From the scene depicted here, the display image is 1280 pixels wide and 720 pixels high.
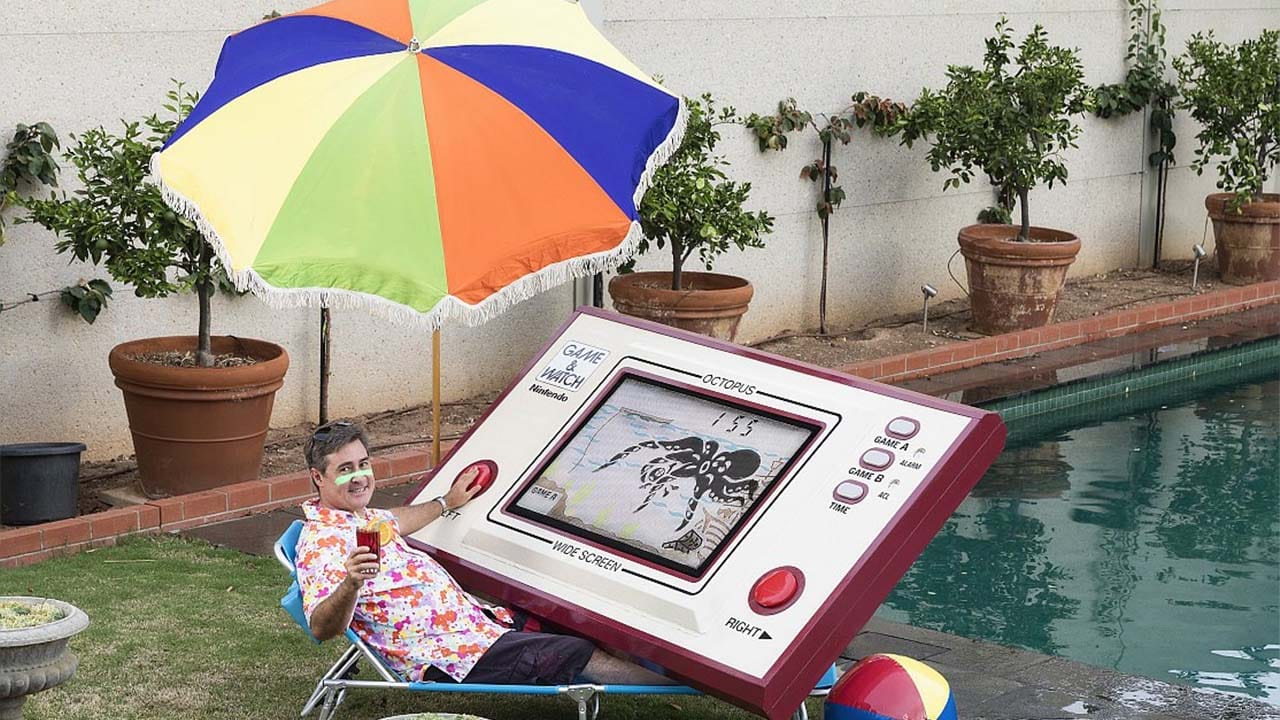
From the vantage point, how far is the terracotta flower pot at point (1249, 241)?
45.6 feet

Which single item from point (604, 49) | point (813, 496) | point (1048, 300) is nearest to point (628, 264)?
point (1048, 300)

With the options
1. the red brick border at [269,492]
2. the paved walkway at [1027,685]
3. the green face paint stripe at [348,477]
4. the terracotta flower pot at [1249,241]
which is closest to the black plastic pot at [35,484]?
the red brick border at [269,492]

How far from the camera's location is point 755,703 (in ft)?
14.4

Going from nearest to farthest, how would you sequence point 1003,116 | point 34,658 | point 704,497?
1. point 34,658
2. point 704,497
3. point 1003,116

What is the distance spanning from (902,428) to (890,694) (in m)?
0.69

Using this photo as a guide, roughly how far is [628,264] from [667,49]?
1.39 meters

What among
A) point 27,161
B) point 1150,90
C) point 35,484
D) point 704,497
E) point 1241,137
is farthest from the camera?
point 1150,90

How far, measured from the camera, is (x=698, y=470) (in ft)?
16.5

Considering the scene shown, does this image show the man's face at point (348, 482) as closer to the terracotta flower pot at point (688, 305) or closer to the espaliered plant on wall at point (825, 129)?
the terracotta flower pot at point (688, 305)

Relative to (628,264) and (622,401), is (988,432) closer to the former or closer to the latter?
(622,401)

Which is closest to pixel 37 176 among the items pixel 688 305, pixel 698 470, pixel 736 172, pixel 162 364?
pixel 162 364

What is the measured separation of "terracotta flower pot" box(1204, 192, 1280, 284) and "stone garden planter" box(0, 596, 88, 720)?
37.0ft

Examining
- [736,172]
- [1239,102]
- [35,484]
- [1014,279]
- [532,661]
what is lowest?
[35,484]

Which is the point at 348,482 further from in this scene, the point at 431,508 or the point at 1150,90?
the point at 1150,90
